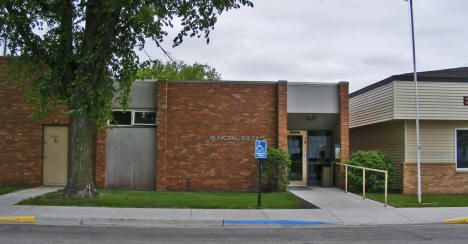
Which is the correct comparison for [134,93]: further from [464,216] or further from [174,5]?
[464,216]

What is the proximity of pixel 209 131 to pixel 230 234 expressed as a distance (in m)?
7.80

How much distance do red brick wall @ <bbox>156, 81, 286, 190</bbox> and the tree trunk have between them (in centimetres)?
378

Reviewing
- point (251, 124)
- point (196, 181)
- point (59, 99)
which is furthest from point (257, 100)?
point (59, 99)

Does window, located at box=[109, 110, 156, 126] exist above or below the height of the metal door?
above

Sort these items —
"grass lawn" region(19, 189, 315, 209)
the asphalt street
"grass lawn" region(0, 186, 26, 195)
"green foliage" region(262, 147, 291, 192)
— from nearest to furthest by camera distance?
the asphalt street, "grass lawn" region(19, 189, 315, 209), "grass lawn" region(0, 186, 26, 195), "green foliage" region(262, 147, 291, 192)

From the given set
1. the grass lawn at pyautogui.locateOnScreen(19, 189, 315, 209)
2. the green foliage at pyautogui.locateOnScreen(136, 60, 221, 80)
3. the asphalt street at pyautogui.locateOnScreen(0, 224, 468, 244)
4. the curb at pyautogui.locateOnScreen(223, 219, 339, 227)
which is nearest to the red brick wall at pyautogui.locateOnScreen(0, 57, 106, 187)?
the grass lawn at pyautogui.locateOnScreen(19, 189, 315, 209)

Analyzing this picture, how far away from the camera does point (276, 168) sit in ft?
54.1

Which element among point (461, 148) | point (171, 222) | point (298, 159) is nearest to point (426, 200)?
point (461, 148)

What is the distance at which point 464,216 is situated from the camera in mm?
11930

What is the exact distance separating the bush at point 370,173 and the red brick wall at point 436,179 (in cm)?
60

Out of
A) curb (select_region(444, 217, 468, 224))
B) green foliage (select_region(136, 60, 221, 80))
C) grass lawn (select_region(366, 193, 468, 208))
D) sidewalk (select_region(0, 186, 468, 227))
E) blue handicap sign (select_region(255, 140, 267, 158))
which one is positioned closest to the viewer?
sidewalk (select_region(0, 186, 468, 227))

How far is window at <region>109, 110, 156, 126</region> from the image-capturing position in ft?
56.5

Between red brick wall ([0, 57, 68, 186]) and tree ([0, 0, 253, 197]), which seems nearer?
tree ([0, 0, 253, 197])

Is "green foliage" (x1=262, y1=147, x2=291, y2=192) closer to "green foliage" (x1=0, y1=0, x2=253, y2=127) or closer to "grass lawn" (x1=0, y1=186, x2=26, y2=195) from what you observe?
"green foliage" (x1=0, y1=0, x2=253, y2=127)
